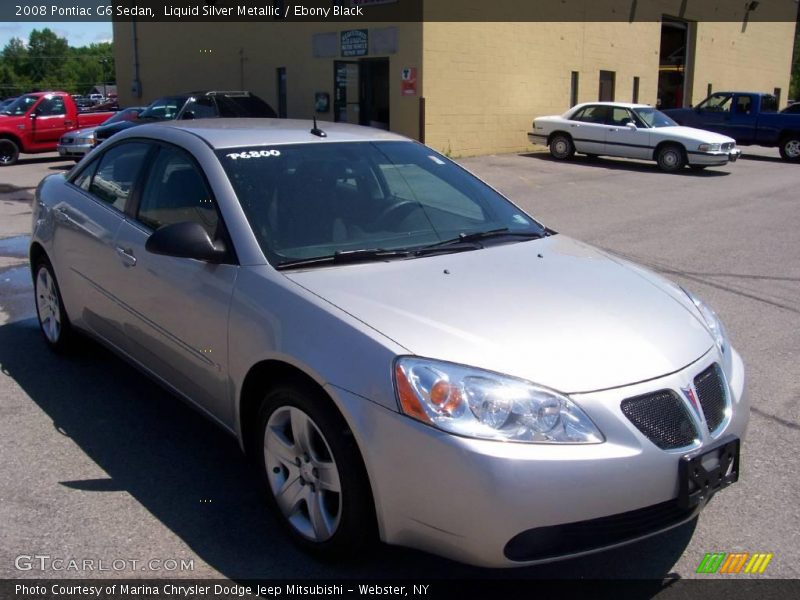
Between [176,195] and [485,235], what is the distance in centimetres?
158

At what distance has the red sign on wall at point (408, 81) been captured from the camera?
65.1ft

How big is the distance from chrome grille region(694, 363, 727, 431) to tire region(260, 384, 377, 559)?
4.13 ft


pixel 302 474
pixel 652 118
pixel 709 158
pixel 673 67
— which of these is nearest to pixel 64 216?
pixel 302 474

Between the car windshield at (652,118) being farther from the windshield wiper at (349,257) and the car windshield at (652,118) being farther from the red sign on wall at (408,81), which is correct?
the windshield wiper at (349,257)

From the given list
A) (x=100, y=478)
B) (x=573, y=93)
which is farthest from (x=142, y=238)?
(x=573, y=93)

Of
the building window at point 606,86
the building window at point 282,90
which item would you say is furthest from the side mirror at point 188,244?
the building window at point 606,86

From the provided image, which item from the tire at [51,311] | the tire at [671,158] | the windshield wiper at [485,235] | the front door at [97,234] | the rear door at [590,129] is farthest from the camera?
the rear door at [590,129]

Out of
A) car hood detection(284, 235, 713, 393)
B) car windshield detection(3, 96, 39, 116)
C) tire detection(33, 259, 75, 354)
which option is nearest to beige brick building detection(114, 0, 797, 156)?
car windshield detection(3, 96, 39, 116)

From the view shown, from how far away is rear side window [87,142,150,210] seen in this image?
181 inches

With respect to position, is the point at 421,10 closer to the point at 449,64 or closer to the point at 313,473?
the point at 449,64

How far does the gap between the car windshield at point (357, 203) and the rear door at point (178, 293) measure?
0.76ft

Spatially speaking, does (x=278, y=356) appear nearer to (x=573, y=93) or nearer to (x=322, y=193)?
(x=322, y=193)

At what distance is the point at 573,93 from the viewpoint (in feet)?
79.5

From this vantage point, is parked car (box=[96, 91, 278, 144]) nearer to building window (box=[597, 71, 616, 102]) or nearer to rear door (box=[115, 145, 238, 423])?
building window (box=[597, 71, 616, 102])
